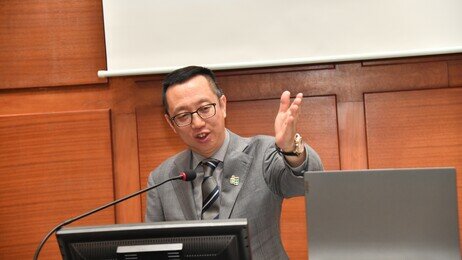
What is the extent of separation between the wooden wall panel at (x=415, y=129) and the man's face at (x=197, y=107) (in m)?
Answer: 0.90

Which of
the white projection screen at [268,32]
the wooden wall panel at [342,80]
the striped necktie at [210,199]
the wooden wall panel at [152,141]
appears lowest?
the striped necktie at [210,199]

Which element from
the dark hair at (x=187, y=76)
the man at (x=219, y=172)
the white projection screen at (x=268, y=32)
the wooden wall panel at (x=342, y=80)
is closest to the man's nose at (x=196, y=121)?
the man at (x=219, y=172)

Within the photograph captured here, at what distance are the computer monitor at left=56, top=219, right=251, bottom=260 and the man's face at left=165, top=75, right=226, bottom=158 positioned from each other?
2.31ft

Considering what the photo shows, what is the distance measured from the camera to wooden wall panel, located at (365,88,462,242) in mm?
2430

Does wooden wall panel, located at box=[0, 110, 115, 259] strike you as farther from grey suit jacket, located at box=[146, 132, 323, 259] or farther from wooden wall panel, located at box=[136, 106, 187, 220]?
grey suit jacket, located at box=[146, 132, 323, 259]

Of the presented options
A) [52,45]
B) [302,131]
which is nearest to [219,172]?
[302,131]

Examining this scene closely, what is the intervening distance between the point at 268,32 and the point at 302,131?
464 mm

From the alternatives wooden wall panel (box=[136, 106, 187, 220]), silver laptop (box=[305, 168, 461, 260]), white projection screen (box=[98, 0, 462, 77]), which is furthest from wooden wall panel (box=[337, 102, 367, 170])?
silver laptop (box=[305, 168, 461, 260])

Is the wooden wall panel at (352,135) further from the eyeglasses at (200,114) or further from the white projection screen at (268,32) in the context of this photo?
the eyeglasses at (200,114)

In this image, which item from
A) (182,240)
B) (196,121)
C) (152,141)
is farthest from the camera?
(152,141)

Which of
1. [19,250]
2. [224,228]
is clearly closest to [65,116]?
[19,250]

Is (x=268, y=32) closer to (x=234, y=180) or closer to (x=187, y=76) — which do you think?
(x=187, y=76)

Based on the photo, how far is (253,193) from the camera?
1800mm

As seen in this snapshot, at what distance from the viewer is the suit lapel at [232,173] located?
178cm
